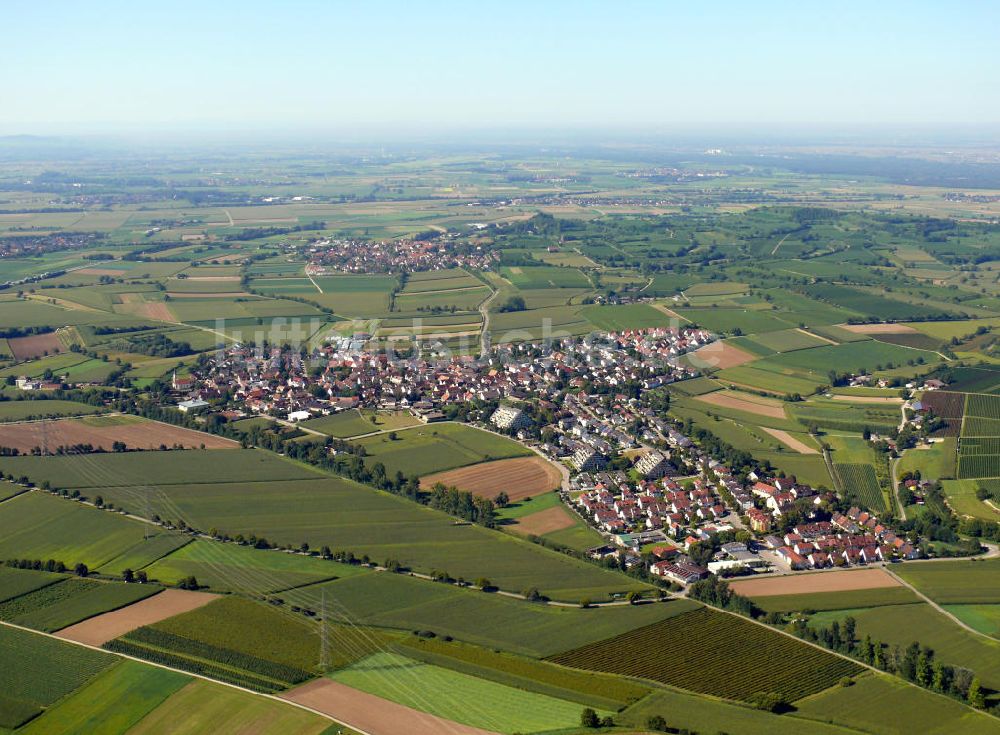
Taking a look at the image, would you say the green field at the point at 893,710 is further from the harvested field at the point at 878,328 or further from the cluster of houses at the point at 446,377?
the harvested field at the point at 878,328

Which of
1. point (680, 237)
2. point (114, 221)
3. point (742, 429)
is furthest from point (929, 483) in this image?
point (114, 221)

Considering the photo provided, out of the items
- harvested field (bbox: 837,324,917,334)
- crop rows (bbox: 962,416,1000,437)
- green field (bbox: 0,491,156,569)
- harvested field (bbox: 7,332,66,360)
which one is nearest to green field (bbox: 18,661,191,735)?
green field (bbox: 0,491,156,569)

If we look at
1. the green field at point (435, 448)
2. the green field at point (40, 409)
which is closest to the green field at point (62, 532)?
the green field at point (435, 448)

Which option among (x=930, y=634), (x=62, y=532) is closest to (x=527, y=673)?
(x=930, y=634)

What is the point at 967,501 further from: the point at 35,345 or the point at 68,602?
the point at 35,345

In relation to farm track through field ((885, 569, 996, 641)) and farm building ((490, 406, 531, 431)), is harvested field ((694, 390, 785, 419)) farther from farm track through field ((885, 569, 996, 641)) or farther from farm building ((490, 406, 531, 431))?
farm track through field ((885, 569, 996, 641))

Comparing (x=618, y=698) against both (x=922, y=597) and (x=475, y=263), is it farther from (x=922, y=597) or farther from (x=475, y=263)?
(x=475, y=263)
